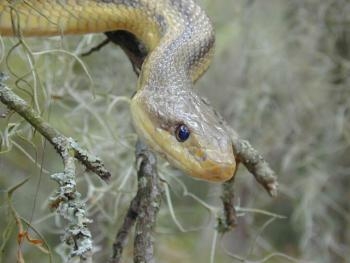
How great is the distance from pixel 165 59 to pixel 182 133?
9.6 inches

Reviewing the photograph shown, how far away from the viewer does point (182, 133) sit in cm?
158

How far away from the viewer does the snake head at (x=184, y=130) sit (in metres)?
1.46

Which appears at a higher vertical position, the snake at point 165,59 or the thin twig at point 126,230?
the snake at point 165,59

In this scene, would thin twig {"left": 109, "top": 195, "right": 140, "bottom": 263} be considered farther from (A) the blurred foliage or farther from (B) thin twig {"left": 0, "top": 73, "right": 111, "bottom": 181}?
(A) the blurred foliage

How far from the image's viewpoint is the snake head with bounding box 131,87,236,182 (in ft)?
4.81

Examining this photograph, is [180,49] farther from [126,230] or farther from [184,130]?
[126,230]

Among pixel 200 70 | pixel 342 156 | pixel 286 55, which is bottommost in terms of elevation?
pixel 342 156

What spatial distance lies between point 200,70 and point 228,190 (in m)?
0.32

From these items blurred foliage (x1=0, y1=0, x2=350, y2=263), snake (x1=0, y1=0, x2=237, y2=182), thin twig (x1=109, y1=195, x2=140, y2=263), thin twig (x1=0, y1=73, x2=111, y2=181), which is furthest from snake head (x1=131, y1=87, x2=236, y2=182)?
blurred foliage (x1=0, y1=0, x2=350, y2=263)

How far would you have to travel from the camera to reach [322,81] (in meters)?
3.26

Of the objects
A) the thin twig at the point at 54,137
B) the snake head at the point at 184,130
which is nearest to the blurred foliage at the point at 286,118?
the snake head at the point at 184,130

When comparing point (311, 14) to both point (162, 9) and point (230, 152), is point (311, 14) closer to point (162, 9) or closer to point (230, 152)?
point (162, 9)

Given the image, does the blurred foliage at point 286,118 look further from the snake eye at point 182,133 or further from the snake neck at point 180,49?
the snake eye at point 182,133

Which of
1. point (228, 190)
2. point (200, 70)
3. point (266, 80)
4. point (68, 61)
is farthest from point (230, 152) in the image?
point (266, 80)
